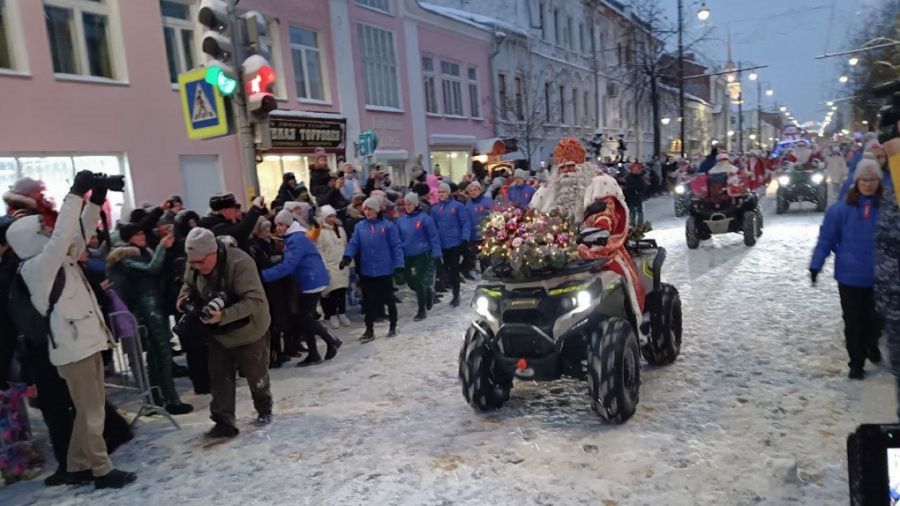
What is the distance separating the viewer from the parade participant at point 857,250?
17.3 ft

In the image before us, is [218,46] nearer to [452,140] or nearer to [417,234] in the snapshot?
[417,234]

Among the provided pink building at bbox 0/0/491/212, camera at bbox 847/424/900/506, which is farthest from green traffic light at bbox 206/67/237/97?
camera at bbox 847/424/900/506

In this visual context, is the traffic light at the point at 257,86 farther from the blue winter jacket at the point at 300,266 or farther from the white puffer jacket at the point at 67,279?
the white puffer jacket at the point at 67,279

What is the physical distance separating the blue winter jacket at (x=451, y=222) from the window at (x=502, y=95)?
16304mm

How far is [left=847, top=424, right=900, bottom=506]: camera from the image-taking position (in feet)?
6.54

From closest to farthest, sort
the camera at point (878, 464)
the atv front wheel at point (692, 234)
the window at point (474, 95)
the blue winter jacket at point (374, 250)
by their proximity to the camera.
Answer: the camera at point (878, 464), the blue winter jacket at point (374, 250), the atv front wheel at point (692, 234), the window at point (474, 95)

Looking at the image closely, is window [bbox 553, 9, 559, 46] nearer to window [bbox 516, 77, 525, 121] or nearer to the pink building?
window [bbox 516, 77, 525, 121]

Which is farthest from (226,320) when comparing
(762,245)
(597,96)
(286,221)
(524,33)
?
(597,96)

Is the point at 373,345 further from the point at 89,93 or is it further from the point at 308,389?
the point at 89,93

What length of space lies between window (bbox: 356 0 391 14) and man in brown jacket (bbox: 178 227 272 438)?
15.4m

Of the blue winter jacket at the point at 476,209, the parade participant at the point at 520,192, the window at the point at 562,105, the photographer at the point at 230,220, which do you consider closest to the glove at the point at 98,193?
the photographer at the point at 230,220

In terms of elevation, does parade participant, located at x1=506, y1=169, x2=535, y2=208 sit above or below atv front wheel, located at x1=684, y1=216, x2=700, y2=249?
above

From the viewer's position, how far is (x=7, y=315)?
4852mm

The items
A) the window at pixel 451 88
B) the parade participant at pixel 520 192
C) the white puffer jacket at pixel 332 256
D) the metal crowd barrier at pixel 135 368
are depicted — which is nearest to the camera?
the metal crowd barrier at pixel 135 368
